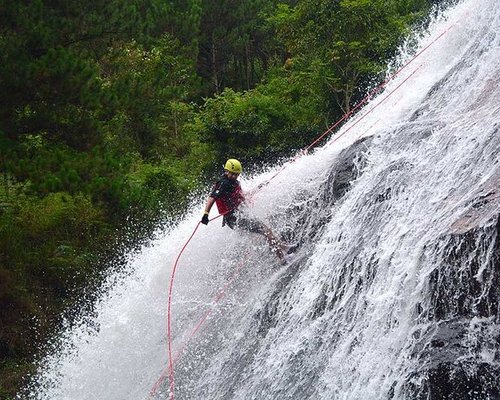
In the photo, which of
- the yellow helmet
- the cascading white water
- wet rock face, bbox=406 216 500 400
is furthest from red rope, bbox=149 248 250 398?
wet rock face, bbox=406 216 500 400

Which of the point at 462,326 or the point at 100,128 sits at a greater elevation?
the point at 100,128

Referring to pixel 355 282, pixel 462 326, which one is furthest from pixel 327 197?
pixel 462 326

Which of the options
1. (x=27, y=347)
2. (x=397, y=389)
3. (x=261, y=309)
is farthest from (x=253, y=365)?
(x=27, y=347)

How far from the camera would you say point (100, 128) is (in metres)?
14.0

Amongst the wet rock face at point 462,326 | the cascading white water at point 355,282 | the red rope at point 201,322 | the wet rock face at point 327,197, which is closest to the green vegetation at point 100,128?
the cascading white water at point 355,282

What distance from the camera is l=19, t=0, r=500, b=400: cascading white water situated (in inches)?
265

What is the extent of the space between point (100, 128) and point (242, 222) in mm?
4960

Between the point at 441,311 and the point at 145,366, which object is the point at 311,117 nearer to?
the point at 145,366

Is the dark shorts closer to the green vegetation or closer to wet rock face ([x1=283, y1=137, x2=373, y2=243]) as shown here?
wet rock face ([x1=283, y1=137, x2=373, y2=243])

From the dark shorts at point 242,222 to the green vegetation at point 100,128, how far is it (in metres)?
3.75

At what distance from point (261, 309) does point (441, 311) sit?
3.16 m

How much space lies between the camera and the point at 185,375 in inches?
374

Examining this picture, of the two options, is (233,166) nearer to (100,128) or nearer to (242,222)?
(242,222)

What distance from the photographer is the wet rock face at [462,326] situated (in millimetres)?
6301
